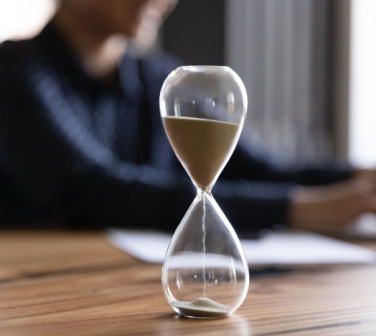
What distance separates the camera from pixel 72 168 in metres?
1.11

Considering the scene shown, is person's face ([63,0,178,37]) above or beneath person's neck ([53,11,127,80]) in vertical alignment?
above

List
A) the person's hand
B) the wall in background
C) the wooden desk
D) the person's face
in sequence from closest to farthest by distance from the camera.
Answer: the wooden desk < the person's hand < the person's face < the wall in background

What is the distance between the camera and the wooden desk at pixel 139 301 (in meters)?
0.43

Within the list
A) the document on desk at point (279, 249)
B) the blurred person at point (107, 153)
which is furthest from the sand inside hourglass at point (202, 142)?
the blurred person at point (107, 153)

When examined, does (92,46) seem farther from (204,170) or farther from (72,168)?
(204,170)

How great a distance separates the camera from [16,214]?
4.36ft

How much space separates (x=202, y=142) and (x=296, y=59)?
1830 mm

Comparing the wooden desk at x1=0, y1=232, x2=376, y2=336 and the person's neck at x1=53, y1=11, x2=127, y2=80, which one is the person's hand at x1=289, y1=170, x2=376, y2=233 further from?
the person's neck at x1=53, y1=11, x2=127, y2=80

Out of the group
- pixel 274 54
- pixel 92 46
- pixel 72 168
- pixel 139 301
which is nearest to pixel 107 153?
pixel 72 168

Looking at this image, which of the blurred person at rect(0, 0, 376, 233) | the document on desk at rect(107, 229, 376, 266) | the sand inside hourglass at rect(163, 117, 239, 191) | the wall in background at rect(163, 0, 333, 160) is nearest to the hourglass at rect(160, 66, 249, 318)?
the sand inside hourglass at rect(163, 117, 239, 191)

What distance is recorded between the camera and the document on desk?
0.75m

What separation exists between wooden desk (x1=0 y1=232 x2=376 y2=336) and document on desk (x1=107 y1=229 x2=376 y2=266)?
1.5 inches

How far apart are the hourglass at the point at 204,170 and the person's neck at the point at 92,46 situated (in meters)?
0.98

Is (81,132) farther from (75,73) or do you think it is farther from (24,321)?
(24,321)
